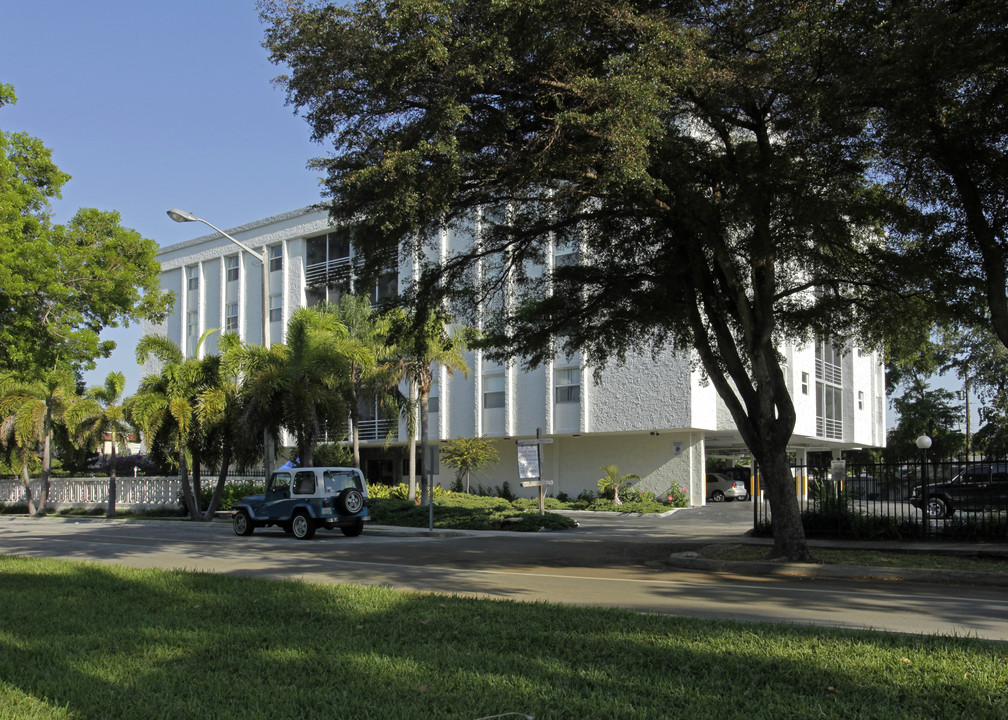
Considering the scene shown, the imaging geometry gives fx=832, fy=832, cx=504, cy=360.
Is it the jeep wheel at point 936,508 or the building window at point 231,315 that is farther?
the building window at point 231,315

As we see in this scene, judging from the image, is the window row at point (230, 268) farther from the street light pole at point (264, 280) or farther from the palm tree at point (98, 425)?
the street light pole at point (264, 280)

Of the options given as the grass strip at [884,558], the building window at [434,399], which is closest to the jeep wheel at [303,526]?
the grass strip at [884,558]

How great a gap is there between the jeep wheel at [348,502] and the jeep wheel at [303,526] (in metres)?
0.81

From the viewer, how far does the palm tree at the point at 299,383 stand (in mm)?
26266

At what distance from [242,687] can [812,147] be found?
40.2ft

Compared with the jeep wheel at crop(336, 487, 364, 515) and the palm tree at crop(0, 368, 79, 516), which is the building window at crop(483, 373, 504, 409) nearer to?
the jeep wheel at crop(336, 487, 364, 515)

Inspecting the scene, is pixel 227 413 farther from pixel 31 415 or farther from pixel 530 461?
pixel 31 415

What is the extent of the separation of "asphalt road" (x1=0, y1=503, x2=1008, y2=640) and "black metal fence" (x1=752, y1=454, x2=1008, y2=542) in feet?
9.87

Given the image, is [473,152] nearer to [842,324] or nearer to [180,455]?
[842,324]

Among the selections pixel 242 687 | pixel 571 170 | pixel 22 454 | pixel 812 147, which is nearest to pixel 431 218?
pixel 571 170

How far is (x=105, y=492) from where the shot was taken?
124ft

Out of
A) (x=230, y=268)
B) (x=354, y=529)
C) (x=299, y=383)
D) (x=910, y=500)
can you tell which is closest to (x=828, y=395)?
(x=910, y=500)

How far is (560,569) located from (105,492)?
98.9 ft

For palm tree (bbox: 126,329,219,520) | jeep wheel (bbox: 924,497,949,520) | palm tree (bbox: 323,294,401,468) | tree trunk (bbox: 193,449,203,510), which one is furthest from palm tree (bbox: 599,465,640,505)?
jeep wheel (bbox: 924,497,949,520)
